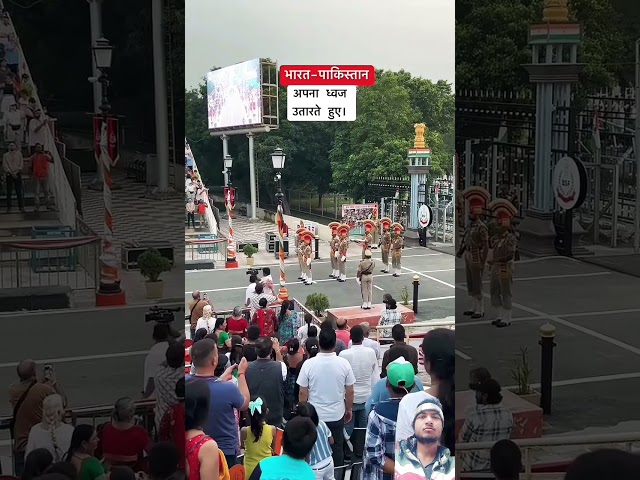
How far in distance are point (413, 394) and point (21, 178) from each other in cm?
179

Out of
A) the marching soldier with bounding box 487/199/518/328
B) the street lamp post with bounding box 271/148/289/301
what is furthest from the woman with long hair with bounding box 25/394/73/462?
the marching soldier with bounding box 487/199/518/328

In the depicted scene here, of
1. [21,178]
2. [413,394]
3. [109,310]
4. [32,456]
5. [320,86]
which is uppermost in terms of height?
[320,86]

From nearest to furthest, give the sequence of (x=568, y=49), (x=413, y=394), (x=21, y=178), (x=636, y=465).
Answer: (x=636, y=465)
(x=413, y=394)
(x=21, y=178)
(x=568, y=49)

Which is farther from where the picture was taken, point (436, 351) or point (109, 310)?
point (109, 310)

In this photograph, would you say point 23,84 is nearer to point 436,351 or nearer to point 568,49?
point 436,351

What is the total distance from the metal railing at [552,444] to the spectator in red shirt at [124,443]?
1282 mm

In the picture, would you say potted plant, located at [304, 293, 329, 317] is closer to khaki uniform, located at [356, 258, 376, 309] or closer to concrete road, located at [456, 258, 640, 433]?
khaki uniform, located at [356, 258, 376, 309]

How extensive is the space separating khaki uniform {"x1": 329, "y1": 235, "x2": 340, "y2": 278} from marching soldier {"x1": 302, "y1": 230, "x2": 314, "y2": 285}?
0.09 metres

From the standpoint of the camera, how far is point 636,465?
1818 mm

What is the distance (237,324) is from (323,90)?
36.7 inches

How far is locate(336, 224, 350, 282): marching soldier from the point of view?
141 inches

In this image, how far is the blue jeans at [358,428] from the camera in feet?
11.6

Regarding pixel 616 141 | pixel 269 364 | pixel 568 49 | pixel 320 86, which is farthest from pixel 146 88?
pixel 616 141
